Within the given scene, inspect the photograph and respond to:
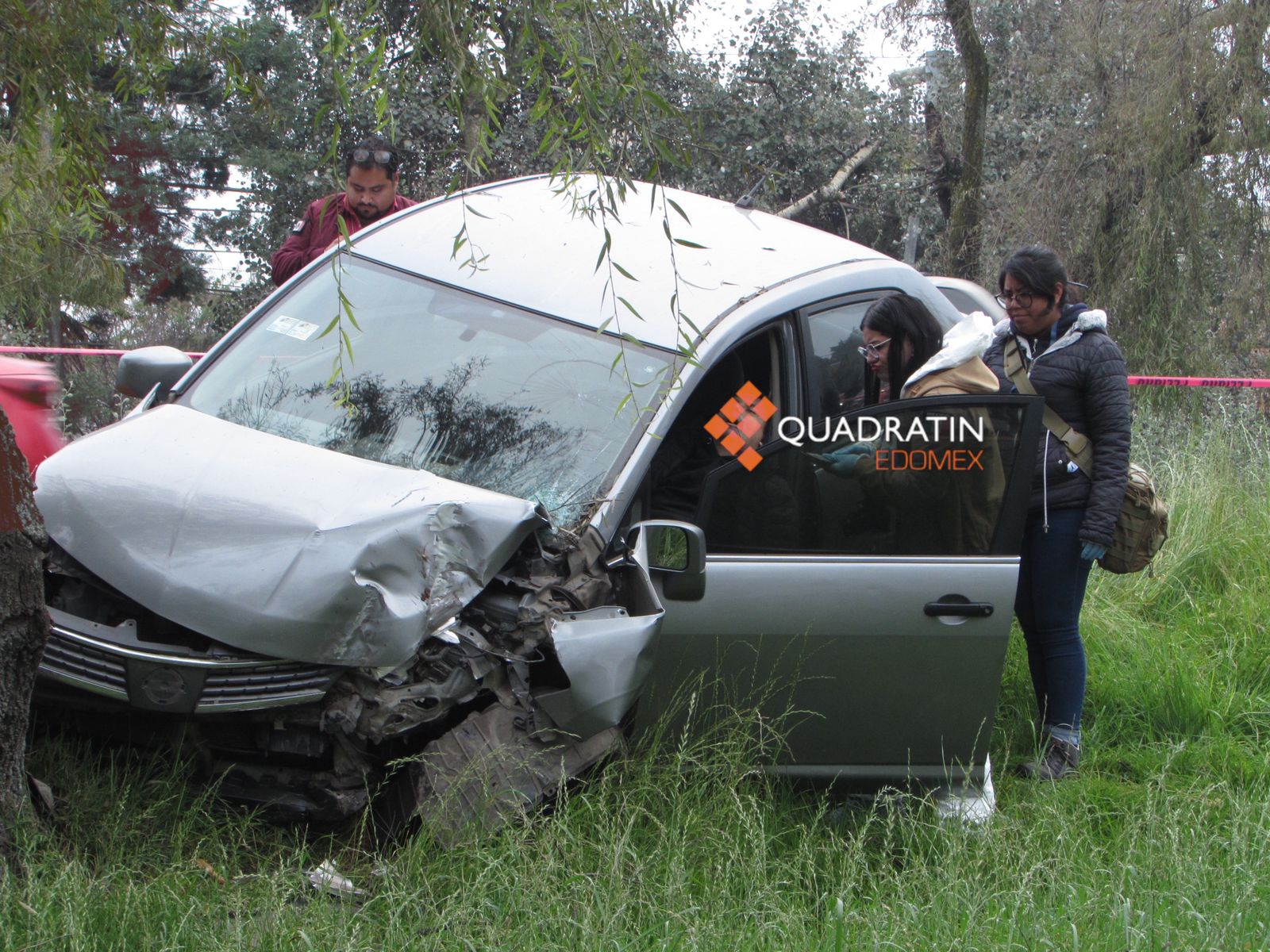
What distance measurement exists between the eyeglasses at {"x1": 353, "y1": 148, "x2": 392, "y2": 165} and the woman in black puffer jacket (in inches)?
103

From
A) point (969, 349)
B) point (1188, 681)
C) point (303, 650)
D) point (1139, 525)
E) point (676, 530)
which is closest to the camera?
point (303, 650)

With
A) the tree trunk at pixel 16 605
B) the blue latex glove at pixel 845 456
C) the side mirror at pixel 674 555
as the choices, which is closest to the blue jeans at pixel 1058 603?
the blue latex glove at pixel 845 456

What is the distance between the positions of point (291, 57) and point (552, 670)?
55.8ft

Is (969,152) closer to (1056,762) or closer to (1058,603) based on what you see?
(1058,603)

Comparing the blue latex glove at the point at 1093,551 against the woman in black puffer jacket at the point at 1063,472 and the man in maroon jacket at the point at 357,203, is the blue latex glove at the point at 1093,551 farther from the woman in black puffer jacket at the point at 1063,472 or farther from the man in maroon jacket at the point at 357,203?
the man in maroon jacket at the point at 357,203

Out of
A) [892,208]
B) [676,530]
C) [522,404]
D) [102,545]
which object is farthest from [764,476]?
[892,208]

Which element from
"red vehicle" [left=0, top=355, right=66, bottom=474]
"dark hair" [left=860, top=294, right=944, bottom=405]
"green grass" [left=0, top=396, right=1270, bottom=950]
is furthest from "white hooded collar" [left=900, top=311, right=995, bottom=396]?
"red vehicle" [left=0, top=355, right=66, bottom=474]

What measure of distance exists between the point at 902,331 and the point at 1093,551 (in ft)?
3.27

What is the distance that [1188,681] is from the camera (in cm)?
513

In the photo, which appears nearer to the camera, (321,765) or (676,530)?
(321,765)

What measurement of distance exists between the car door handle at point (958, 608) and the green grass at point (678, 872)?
60 cm

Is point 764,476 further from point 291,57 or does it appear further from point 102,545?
point 291,57

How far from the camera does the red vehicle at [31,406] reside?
434 cm

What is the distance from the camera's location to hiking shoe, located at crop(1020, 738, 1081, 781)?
174 inches
